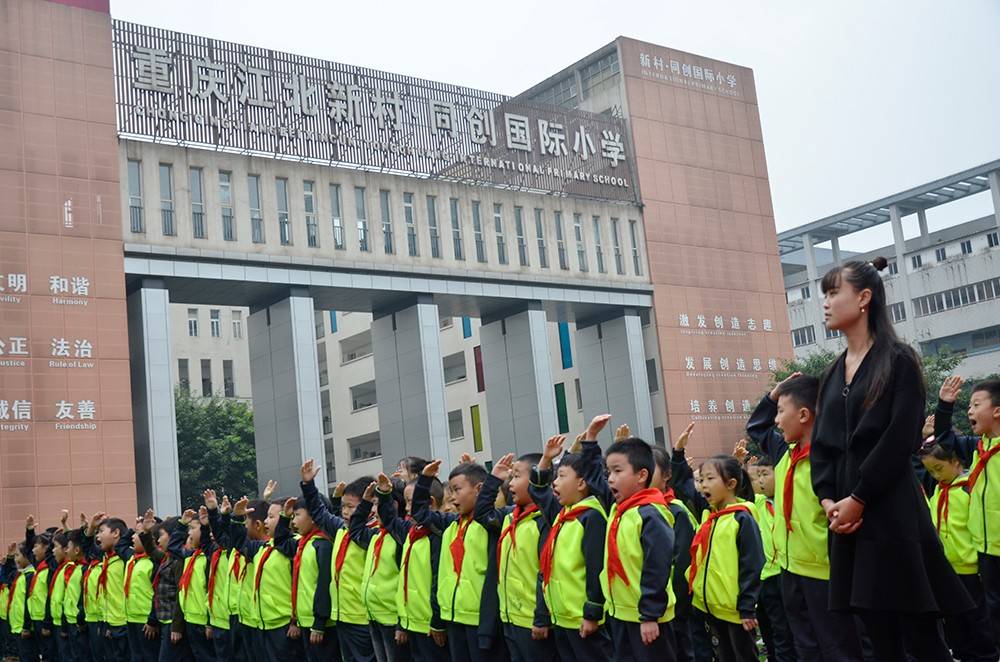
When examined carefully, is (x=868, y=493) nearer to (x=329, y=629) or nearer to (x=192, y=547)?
(x=329, y=629)

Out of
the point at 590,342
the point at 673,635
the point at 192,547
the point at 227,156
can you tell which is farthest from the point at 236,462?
the point at 673,635

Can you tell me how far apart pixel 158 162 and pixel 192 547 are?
12.5 metres

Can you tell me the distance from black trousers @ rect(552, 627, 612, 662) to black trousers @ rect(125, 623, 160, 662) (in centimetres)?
447

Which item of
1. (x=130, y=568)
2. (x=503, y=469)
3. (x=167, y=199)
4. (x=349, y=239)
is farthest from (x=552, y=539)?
(x=349, y=239)

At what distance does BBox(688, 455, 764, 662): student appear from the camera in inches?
201

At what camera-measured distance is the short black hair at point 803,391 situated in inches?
142

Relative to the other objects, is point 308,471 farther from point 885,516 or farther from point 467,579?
point 885,516

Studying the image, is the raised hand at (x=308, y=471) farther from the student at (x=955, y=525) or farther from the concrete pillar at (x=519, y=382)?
the concrete pillar at (x=519, y=382)

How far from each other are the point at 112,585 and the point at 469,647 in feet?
13.8

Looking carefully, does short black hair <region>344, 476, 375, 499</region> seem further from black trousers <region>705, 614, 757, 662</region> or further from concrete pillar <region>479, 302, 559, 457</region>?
concrete pillar <region>479, 302, 559, 457</region>

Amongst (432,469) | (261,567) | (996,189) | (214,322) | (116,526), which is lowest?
(261,567)

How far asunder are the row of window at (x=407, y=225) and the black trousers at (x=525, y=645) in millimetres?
15201

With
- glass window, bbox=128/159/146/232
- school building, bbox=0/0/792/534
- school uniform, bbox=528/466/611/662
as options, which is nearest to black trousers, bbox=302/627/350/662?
school uniform, bbox=528/466/611/662

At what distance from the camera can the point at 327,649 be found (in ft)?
22.0
